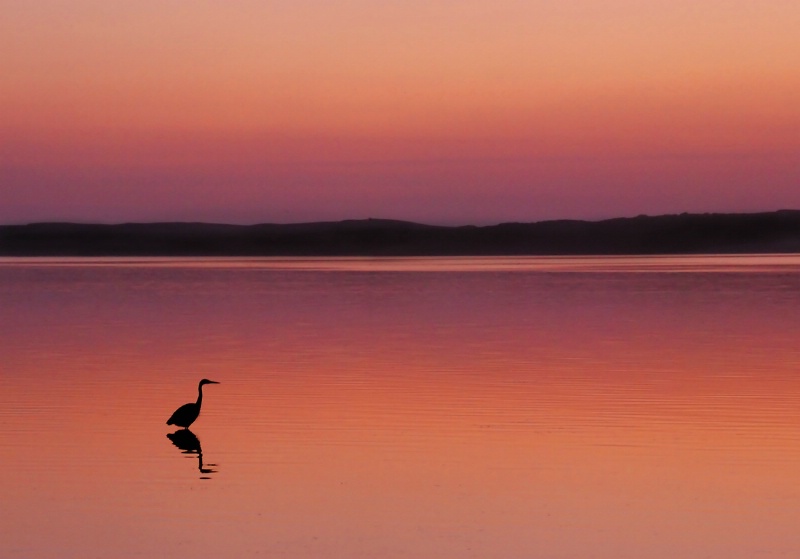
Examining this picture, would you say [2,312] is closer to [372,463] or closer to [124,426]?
[124,426]

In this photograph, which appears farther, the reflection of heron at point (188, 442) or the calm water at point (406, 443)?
the reflection of heron at point (188, 442)

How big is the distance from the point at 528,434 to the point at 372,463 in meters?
2.05

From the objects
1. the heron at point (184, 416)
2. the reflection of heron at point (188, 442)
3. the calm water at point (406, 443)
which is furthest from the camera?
the heron at point (184, 416)

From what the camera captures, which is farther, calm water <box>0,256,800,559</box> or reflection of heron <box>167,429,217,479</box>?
reflection of heron <box>167,429,217,479</box>

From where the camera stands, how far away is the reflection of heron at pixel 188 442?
12.0 m

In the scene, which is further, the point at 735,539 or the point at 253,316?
the point at 253,316

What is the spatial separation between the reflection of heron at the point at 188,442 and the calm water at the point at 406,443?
0.05 metres

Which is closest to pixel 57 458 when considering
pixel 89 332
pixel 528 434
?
pixel 528 434

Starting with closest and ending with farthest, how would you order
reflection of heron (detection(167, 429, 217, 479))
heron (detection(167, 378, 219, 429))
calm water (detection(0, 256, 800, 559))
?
1. calm water (detection(0, 256, 800, 559))
2. reflection of heron (detection(167, 429, 217, 479))
3. heron (detection(167, 378, 219, 429))

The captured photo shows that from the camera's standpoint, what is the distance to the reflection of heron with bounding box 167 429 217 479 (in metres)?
12.0

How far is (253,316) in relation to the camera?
3133 centimetres

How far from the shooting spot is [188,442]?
12.7 meters

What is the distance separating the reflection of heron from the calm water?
0.05 metres

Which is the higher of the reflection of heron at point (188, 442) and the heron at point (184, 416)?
the heron at point (184, 416)
